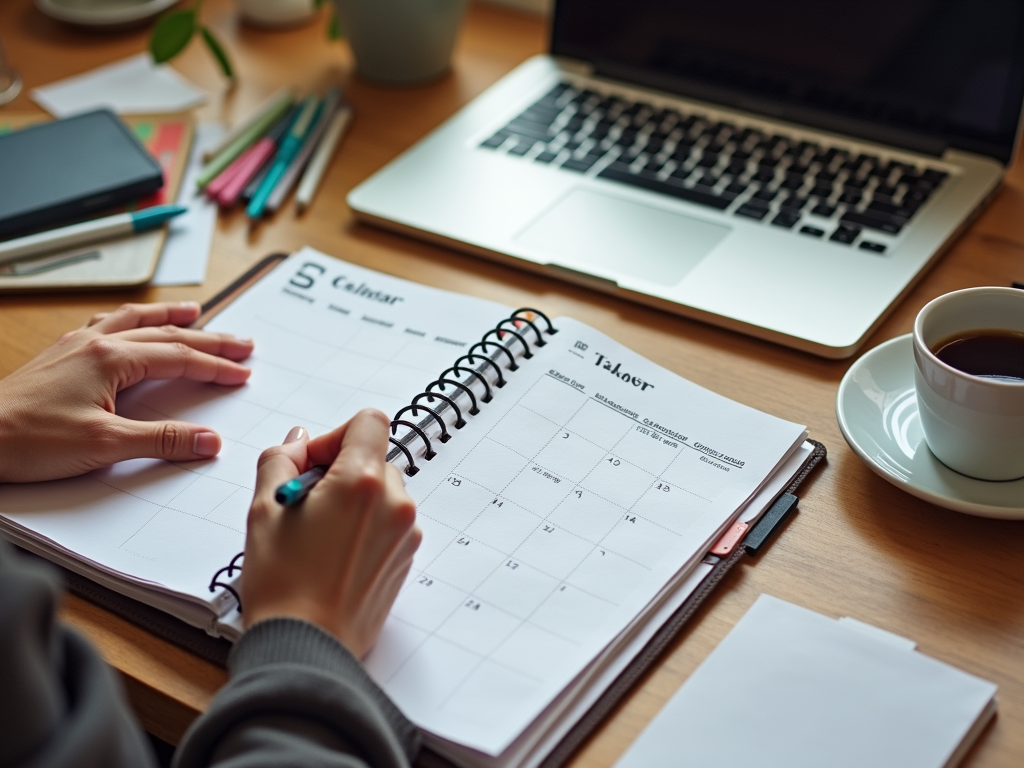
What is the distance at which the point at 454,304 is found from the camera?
2.81 ft

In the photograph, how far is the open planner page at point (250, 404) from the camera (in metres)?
0.65

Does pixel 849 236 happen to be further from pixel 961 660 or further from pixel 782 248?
pixel 961 660

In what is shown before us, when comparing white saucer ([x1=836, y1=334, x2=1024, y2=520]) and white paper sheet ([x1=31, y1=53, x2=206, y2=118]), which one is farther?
white paper sheet ([x1=31, y1=53, x2=206, y2=118])

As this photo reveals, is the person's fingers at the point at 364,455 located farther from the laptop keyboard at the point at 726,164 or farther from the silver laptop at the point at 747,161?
the laptop keyboard at the point at 726,164

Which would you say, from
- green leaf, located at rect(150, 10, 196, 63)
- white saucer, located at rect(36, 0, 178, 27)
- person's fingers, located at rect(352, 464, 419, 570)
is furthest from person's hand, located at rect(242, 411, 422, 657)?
white saucer, located at rect(36, 0, 178, 27)

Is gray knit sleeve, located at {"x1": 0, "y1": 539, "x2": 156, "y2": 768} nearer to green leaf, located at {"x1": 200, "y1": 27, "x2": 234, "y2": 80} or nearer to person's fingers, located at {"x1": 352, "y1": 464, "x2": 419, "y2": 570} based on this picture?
person's fingers, located at {"x1": 352, "y1": 464, "x2": 419, "y2": 570}

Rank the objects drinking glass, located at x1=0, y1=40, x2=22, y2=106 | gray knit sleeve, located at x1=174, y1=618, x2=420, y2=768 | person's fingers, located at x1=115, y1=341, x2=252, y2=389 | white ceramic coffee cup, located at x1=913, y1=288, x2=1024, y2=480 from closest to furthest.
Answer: gray knit sleeve, located at x1=174, y1=618, x2=420, y2=768 → white ceramic coffee cup, located at x1=913, y1=288, x2=1024, y2=480 → person's fingers, located at x1=115, y1=341, x2=252, y2=389 → drinking glass, located at x1=0, y1=40, x2=22, y2=106

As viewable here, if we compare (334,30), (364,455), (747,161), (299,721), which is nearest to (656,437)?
(364,455)

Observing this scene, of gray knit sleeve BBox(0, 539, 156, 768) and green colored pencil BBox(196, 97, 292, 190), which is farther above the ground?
gray knit sleeve BBox(0, 539, 156, 768)

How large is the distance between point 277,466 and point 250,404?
15 centimetres

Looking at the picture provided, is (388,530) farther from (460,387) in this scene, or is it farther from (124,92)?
(124,92)

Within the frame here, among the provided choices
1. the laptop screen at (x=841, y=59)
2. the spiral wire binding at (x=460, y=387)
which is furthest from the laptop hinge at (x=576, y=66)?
the spiral wire binding at (x=460, y=387)

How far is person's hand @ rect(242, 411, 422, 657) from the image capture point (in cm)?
57

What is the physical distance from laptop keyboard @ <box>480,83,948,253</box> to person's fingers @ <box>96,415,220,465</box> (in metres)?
0.49
